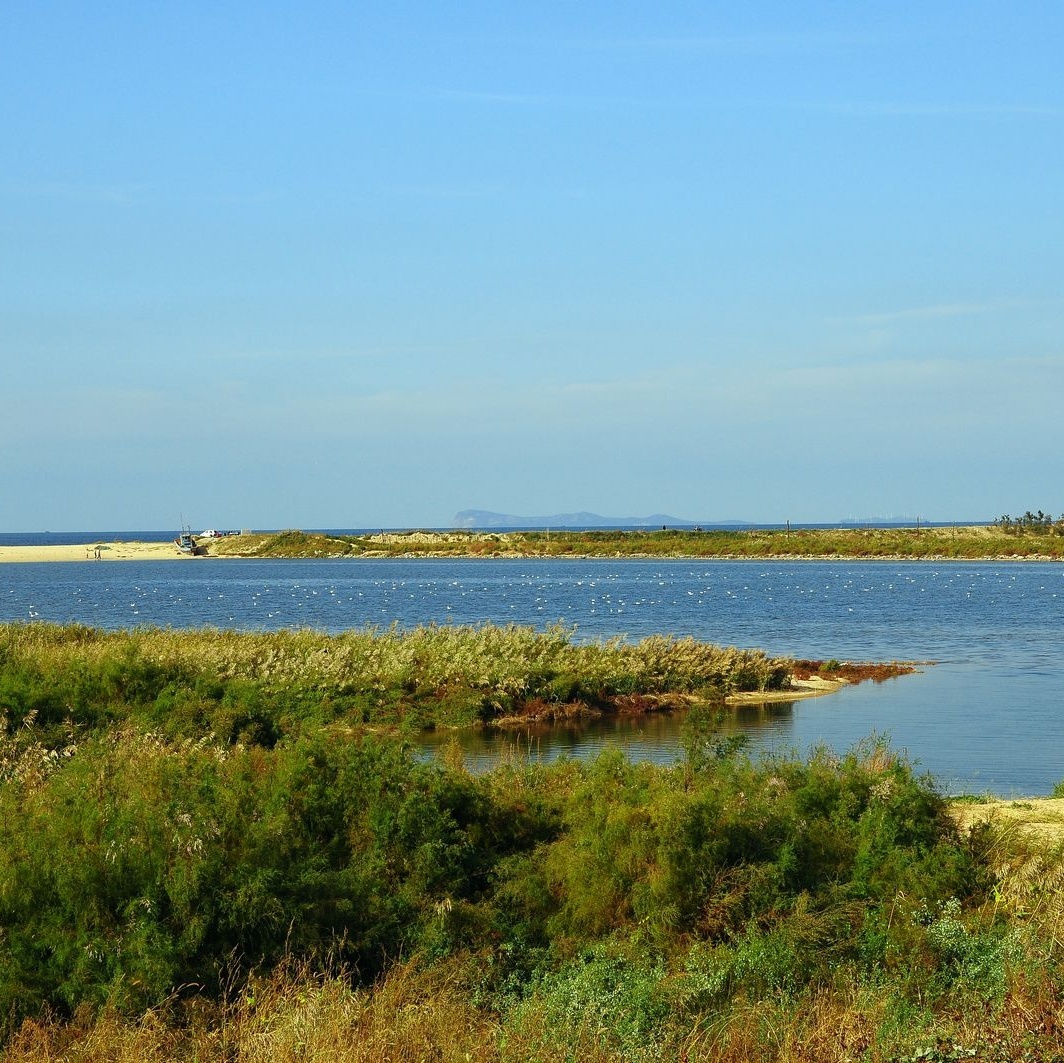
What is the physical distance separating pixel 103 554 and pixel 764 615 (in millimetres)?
123646

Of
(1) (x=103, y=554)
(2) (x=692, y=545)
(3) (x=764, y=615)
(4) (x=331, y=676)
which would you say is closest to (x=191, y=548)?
(1) (x=103, y=554)

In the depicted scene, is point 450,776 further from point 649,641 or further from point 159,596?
point 159,596

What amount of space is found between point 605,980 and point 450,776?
13.9 feet

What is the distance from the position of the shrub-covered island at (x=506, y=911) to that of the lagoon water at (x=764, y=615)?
5.09 metres

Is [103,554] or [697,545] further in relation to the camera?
[103,554]

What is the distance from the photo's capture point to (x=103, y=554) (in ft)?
538

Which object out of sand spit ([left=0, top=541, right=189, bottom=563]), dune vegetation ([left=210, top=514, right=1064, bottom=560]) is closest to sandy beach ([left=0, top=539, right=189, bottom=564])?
sand spit ([left=0, top=541, right=189, bottom=563])

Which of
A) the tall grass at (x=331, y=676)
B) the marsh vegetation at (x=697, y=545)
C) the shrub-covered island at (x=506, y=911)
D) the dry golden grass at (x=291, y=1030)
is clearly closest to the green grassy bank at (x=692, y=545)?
Answer: the marsh vegetation at (x=697, y=545)

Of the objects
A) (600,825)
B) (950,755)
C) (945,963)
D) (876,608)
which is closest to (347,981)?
(600,825)

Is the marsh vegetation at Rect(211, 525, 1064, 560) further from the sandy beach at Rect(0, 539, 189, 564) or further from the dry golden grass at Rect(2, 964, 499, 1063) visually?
the dry golden grass at Rect(2, 964, 499, 1063)

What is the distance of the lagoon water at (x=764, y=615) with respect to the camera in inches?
966

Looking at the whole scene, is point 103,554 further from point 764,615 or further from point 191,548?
point 764,615

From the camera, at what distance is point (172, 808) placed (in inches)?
410

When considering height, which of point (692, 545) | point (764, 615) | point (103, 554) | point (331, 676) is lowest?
point (103, 554)
